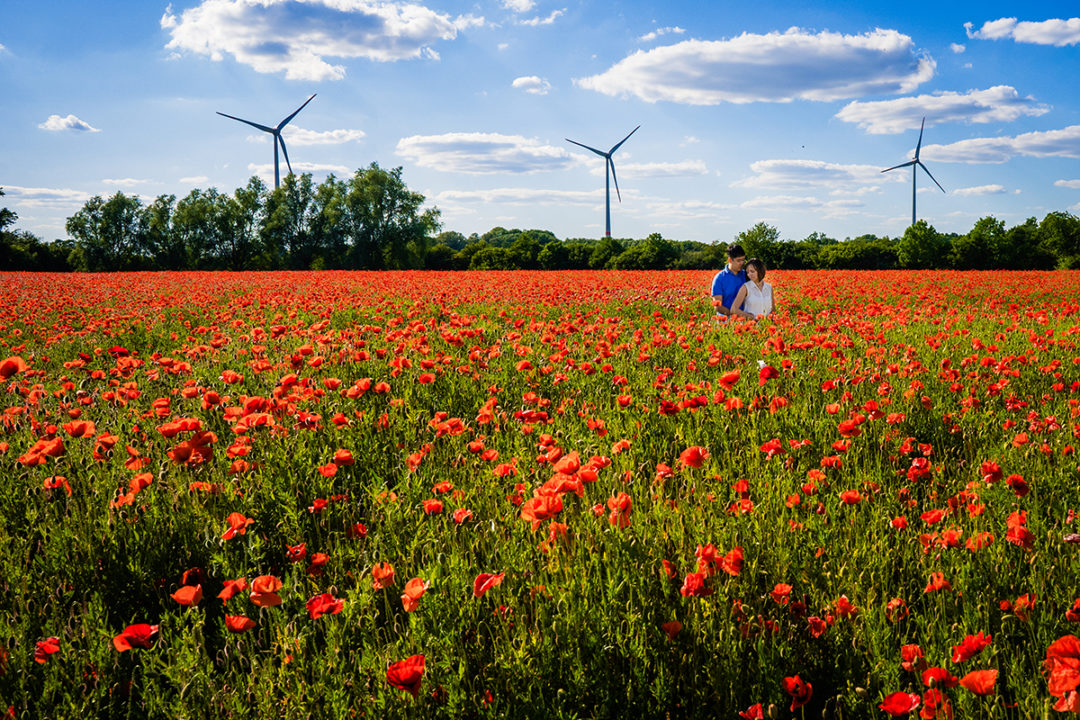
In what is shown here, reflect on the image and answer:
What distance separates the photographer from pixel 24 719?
2.06 m

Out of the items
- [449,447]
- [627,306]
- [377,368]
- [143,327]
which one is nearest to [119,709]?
[449,447]

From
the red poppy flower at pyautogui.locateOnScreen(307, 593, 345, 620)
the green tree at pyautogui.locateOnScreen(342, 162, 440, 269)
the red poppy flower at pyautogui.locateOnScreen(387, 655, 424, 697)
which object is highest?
the green tree at pyautogui.locateOnScreen(342, 162, 440, 269)

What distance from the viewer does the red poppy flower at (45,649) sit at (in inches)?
82.5

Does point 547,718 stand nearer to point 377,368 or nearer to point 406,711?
point 406,711

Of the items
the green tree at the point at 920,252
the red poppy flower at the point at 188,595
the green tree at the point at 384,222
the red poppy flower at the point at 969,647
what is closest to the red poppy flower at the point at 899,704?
the red poppy flower at the point at 969,647

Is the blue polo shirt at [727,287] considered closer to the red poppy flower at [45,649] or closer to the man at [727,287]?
the man at [727,287]

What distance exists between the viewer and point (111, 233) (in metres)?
71.2

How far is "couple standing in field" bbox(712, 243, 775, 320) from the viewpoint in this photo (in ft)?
30.6

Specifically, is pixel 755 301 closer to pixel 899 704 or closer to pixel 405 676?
pixel 899 704

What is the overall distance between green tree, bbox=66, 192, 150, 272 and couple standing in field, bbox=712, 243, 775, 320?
7368 centimetres

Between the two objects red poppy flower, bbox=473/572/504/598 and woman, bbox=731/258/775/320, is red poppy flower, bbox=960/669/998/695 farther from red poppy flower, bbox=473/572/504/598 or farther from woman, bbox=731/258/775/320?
woman, bbox=731/258/775/320

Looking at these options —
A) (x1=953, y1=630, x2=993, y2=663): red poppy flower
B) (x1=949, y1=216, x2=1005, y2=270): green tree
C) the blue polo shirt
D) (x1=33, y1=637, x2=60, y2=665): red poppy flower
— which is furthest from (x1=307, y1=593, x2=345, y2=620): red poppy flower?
(x1=949, y1=216, x2=1005, y2=270): green tree

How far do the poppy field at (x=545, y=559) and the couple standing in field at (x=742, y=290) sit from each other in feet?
13.8

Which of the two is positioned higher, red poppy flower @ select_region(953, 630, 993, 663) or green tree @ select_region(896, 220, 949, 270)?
green tree @ select_region(896, 220, 949, 270)
